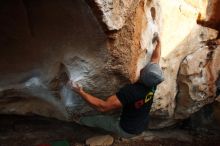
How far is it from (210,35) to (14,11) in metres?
2.33

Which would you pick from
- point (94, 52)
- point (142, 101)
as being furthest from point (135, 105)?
point (94, 52)

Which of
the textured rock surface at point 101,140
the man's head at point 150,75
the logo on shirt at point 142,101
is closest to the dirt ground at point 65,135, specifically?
the textured rock surface at point 101,140

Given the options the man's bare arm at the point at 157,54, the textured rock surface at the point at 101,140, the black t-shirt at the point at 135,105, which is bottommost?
the textured rock surface at the point at 101,140

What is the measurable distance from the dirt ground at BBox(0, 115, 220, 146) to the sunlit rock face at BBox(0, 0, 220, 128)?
46cm

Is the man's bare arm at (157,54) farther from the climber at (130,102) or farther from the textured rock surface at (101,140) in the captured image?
the textured rock surface at (101,140)

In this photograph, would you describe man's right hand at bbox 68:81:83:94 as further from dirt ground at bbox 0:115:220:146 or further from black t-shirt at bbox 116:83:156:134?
dirt ground at bbox 0:115:220:146

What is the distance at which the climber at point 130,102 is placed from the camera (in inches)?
131

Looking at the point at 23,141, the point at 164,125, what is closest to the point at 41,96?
the point at 23,141

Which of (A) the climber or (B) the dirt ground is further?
(B) the dirt ground

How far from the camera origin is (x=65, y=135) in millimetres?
4688

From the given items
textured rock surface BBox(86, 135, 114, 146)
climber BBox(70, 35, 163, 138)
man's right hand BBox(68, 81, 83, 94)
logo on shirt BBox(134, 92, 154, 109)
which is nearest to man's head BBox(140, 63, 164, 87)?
climber BBox(70, 35, 163, 138)

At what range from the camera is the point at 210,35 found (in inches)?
173

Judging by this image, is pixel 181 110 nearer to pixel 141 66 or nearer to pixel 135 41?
pixel 141 66

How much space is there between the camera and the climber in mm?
3337
